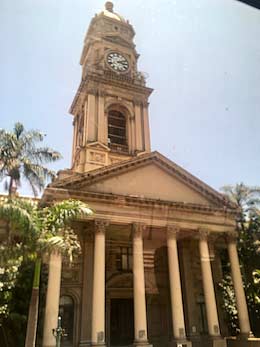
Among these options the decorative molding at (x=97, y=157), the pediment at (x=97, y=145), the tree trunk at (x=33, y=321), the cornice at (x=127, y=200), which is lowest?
the tree trunk at (x=33, y=321)

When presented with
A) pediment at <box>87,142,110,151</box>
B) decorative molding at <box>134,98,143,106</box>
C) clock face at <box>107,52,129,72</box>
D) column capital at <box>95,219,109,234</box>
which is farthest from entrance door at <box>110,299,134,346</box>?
clock face at <box>107,52,129,72</box>

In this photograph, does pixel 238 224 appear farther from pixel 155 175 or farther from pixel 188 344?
pixel 188 344

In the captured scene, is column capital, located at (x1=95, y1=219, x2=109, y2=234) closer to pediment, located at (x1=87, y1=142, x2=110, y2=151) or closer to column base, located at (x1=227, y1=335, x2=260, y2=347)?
pediment, located at (x1=87, y1=142, x2=110, y2=151)

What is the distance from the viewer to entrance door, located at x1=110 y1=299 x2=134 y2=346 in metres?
20.1

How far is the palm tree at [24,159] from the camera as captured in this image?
17047 mm

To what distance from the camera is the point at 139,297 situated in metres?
17.2

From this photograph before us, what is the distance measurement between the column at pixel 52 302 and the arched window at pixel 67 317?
11.3 ft

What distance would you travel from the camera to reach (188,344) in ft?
57.4

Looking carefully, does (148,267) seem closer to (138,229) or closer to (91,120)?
(138,229)

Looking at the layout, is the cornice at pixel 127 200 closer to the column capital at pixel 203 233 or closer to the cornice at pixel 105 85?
the column capital at pixel 203 233

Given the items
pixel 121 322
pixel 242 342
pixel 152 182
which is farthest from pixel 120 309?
pixel 152 182

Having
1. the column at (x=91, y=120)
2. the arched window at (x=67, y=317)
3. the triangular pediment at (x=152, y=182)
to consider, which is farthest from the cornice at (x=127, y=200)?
the column at (x=91, y=120)

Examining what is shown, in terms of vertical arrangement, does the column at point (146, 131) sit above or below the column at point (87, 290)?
above

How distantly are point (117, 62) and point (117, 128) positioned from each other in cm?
711
